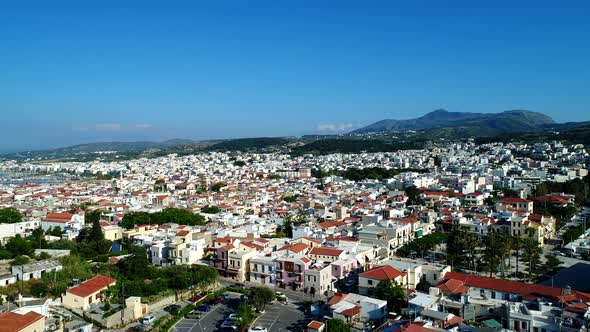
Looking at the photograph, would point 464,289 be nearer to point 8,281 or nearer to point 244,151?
point 8,281

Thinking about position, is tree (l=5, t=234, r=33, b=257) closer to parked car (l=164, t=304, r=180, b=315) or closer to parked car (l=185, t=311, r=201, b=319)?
parked car (l=164, t=304, r=180, b=315)

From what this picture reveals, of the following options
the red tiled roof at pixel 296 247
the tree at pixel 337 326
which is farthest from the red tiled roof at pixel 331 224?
the tree at pixel 337 326

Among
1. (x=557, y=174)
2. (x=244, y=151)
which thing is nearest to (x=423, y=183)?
(x=557, y=174)

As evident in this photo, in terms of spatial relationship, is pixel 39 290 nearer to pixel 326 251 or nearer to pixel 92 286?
pixel 92 286

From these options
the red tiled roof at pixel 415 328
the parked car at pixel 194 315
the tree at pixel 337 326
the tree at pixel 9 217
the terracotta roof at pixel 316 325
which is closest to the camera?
the red tiled roof at pixel 415 328

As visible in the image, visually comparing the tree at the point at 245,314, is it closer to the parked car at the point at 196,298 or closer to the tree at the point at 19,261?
the parked car at the point at 196,298

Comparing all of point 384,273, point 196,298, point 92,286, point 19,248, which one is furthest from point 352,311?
point 19,248
